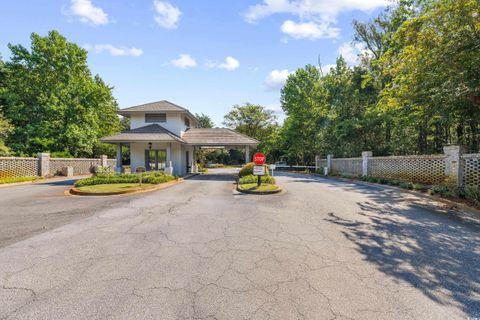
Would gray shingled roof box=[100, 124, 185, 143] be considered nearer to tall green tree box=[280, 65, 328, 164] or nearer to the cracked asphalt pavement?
the cracked asphalt pavement

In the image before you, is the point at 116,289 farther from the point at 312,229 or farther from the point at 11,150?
the point at 11,150

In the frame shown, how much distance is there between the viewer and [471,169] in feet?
32.5

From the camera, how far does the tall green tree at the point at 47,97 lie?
969 inches

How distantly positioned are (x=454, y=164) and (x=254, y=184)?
9.36 m

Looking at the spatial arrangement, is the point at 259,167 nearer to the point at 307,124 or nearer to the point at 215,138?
the point at 215,138

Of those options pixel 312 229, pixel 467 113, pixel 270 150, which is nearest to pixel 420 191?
pixel 467 113

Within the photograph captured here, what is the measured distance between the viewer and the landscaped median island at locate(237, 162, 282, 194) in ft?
38.2

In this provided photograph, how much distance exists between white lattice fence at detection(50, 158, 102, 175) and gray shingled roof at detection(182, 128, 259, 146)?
11447 mm

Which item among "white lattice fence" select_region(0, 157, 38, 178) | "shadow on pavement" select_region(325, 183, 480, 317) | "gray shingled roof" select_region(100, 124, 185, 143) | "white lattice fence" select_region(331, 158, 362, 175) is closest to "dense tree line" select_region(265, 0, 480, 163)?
"white lattice fence" select_region(331, 158, 362, 175)

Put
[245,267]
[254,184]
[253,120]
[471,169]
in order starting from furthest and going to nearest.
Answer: [253,120]
[254,184]
[471,169]
[245,267]

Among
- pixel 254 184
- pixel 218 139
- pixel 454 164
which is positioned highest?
pixel 218 139

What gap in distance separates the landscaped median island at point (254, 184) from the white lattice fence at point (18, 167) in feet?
55.8

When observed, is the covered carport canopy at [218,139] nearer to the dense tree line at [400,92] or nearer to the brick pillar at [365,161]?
the brick pillar at [365,161]

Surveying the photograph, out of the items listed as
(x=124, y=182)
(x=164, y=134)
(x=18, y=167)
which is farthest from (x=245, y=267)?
(x=18, y=167)
